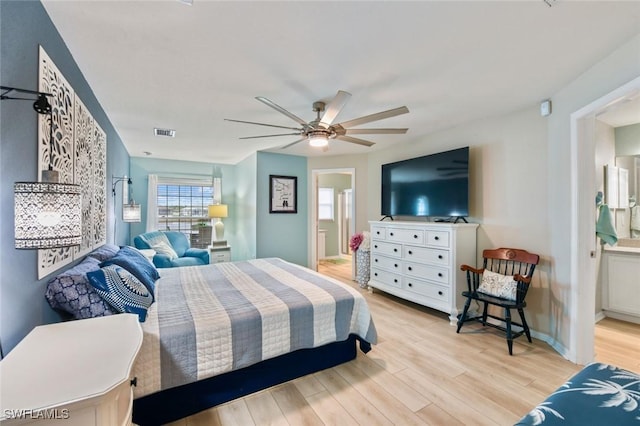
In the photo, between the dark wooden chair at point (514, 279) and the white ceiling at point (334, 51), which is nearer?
the white ceiling at point (334, 51)

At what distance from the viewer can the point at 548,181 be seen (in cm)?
271

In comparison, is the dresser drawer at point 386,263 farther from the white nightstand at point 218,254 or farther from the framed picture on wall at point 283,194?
the white nightstand at point 218,254

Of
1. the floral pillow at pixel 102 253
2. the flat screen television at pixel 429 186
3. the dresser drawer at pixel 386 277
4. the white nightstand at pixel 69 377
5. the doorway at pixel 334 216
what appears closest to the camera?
the white nightstand at pixel 69 377

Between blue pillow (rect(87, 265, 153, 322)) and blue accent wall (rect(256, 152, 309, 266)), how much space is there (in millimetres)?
3077

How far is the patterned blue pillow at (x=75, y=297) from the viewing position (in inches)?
57.9

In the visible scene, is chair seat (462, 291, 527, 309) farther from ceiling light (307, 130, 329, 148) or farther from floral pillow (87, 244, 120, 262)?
floral pillow (87, 244, 120, 262)

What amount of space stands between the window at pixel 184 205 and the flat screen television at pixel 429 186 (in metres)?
4.07

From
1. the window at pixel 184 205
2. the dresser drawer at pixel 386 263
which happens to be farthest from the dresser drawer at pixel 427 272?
the window at pixel 184 205

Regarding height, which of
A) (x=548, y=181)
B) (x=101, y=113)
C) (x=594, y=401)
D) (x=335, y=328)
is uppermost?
(x=101, y=113)

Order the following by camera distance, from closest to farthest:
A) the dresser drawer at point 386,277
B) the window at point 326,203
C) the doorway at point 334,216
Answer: the dresser drawer at point 386,277 < the doorway at point 334,216 < the window at point 326,203

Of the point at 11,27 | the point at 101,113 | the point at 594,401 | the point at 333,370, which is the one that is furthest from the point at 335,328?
the point at 101,113

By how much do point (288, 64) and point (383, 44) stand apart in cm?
69

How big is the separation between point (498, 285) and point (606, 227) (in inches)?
53.6

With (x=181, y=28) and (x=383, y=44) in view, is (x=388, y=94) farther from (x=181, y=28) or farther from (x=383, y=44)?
(x=181, y=28)
